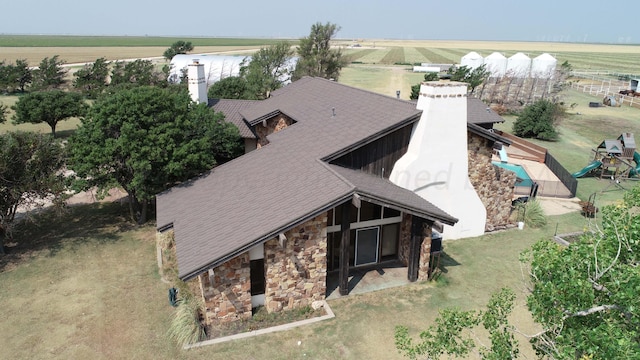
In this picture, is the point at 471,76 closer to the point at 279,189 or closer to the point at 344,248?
the point at 279,189

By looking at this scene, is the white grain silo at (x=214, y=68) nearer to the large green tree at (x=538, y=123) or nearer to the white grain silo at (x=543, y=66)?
the large green tree at (x=538, y=123)

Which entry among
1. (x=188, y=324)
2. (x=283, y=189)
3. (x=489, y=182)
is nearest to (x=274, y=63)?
(x=489, y=182)

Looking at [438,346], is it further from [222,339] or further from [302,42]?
[302,42]

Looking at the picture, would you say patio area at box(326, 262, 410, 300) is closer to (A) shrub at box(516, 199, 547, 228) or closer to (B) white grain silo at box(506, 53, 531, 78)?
(A) shrub at box(516, 199, 547, 228)

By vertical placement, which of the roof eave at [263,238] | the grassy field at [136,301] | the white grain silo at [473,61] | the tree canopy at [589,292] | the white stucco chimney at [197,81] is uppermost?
the white grain silo at [473,61]

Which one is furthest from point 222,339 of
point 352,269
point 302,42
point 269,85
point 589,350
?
point 302,42

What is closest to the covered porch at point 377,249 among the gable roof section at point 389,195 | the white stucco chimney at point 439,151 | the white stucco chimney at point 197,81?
the gable roof section at point 389,195
